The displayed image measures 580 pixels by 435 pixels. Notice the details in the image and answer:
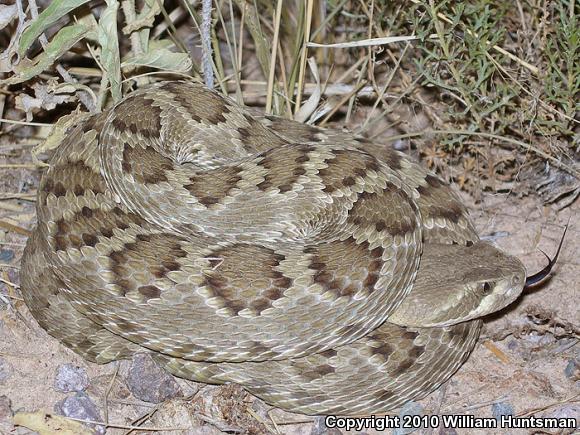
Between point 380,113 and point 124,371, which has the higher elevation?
point 380,113

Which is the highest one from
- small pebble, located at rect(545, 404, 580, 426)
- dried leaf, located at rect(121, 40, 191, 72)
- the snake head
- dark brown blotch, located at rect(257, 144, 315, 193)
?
dried leaf, located at rect(121, 40, 191, 72)

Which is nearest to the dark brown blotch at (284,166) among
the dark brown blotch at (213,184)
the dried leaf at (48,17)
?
the dark brown blotch at (213,184)

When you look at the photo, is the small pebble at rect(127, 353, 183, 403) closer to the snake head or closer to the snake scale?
the snake scale

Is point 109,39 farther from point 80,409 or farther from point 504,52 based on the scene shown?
point 504,52

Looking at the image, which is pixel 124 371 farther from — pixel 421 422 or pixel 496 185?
pixel 496 185

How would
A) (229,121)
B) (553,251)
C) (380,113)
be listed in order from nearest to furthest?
(229,121)
(553,251)
(380,113)

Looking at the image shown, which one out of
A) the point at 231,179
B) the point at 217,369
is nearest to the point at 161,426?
the point at 217,369

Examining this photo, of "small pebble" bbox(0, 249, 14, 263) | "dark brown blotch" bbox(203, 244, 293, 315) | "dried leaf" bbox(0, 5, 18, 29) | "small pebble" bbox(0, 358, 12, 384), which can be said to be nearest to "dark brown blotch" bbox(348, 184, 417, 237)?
"dark brown blotch" bbox(203, 244, 293, 315)
